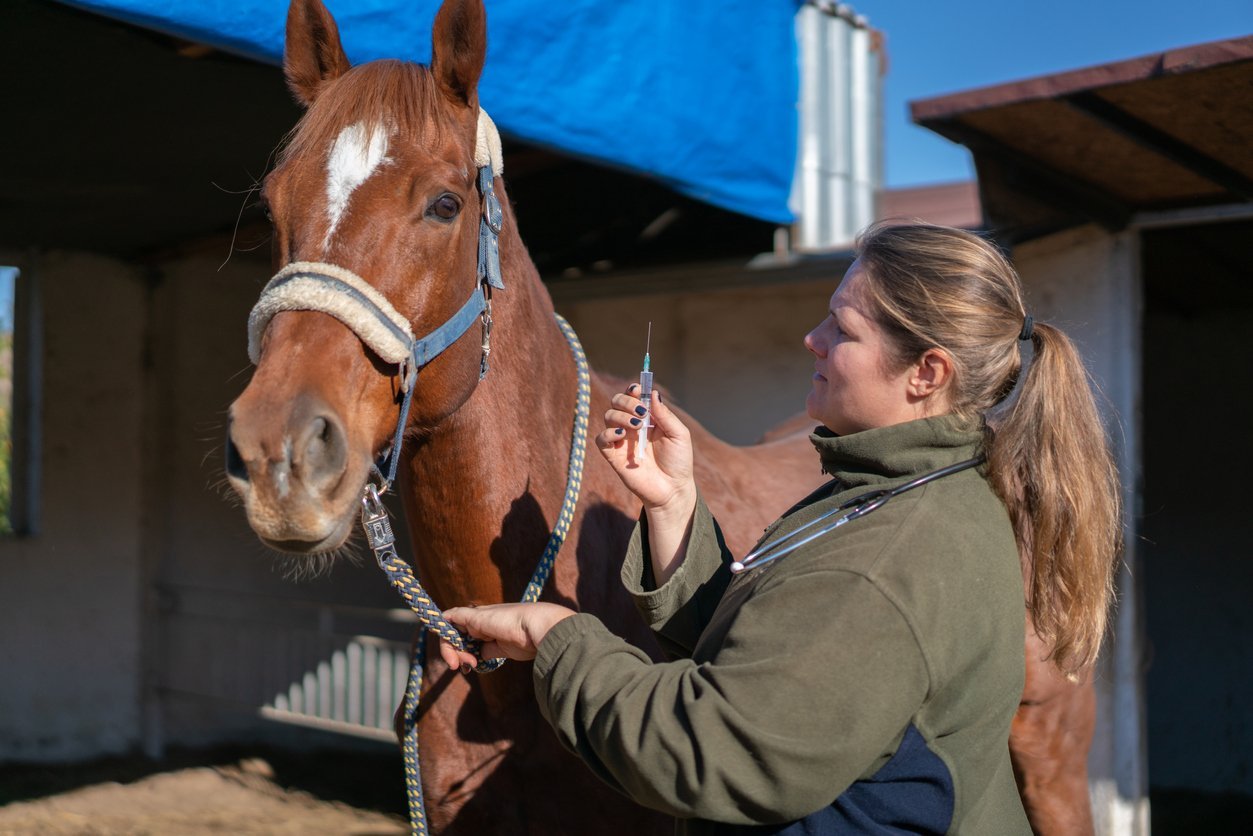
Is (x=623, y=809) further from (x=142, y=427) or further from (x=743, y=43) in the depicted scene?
(x=142, y=427)

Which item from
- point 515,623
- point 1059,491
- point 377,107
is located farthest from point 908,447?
point 377,107

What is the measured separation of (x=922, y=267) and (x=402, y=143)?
0.86 metres

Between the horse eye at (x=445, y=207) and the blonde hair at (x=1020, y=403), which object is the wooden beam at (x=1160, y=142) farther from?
the horse eye at (x=445, y=207)

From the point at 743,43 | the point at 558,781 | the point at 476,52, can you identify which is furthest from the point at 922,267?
the point at 743,43

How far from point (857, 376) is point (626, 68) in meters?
2.31

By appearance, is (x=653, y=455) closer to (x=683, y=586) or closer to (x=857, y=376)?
(x=683, y=586)

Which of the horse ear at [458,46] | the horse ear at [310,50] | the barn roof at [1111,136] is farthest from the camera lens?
the barn roof at [1111,136]

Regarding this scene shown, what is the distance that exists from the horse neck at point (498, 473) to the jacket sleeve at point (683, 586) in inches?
16.1

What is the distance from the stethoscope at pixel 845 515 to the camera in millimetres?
1249

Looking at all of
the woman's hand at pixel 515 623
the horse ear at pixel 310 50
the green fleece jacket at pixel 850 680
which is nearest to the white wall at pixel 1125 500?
the green fleece jacket at pixel 850 680

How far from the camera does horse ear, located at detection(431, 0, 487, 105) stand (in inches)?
69.1

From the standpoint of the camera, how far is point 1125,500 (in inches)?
134

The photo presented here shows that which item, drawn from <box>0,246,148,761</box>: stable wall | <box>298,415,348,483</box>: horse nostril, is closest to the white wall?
<box>298,415,348,483</box>: horse nostril

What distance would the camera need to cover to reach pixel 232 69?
271 cm
